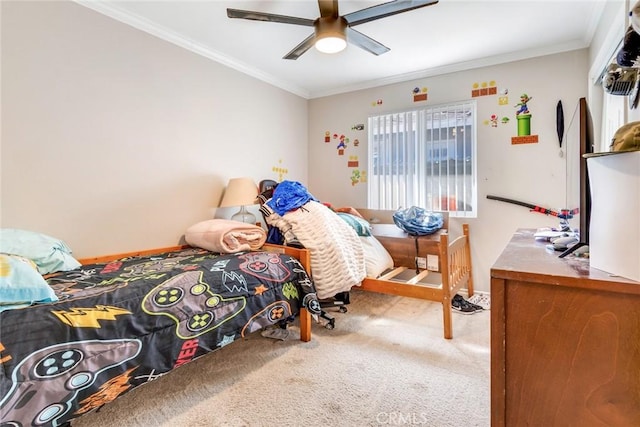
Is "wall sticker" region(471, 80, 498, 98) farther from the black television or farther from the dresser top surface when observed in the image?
the dresser top surface

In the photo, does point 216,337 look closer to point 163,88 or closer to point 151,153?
point 151,153

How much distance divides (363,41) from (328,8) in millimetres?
419

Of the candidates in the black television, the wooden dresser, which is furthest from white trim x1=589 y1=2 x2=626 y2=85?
the wooden dresser

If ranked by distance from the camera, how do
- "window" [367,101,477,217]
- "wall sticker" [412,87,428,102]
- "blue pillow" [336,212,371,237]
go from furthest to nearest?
"wall sticker" [412,87,428,102] < "window" [367,101,477,217] < "blue pillow" [336,212,371,237]

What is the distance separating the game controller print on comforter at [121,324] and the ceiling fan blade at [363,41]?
1.59 m

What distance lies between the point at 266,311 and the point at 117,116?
5.85ft

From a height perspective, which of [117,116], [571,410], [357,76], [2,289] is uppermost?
[357,76]

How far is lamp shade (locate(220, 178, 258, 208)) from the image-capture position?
9.44 feet

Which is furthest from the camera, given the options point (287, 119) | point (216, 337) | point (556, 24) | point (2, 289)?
point (287, 119)

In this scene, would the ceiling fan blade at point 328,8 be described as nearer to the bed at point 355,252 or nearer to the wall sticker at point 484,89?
the bed at point 355,252

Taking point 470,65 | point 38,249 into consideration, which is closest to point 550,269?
point 38,249

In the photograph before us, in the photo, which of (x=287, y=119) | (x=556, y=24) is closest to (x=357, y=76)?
(x=287, y=119)

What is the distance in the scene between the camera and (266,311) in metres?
1.93

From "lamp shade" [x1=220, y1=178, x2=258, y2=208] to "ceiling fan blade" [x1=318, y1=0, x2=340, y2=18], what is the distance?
59.4 inches
